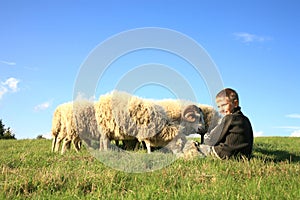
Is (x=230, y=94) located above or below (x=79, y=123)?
above

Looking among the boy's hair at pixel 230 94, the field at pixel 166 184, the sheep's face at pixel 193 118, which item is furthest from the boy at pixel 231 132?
the sheep's face at pixel 193 118

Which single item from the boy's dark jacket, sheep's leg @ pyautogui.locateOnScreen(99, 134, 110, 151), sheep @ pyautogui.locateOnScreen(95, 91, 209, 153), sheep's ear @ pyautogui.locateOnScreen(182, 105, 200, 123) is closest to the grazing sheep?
sheep's ear @ pyautogui.locateOnScreen(182, 105, 200, 123)

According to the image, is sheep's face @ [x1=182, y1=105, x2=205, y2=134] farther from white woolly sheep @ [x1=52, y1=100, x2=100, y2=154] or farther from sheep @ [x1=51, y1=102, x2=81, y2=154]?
sheep @ [x1=51, y1=102, x2=81, y2=154]

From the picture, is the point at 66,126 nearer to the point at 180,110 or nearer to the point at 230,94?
the point at 180,110

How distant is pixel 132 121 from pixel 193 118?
3.18m

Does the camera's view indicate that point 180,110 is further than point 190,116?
No

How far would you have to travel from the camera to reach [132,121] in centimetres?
1187

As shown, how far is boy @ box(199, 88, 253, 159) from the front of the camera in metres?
7.30

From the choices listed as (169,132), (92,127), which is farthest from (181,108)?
(92,127)

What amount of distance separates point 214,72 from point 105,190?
5.10 meters

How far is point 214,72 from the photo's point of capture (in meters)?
8.69

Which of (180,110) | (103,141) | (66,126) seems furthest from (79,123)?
(180,110)


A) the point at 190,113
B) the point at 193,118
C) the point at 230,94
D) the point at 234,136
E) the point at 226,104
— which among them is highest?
the point at 190,113

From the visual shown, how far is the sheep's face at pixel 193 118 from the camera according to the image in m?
13.8
